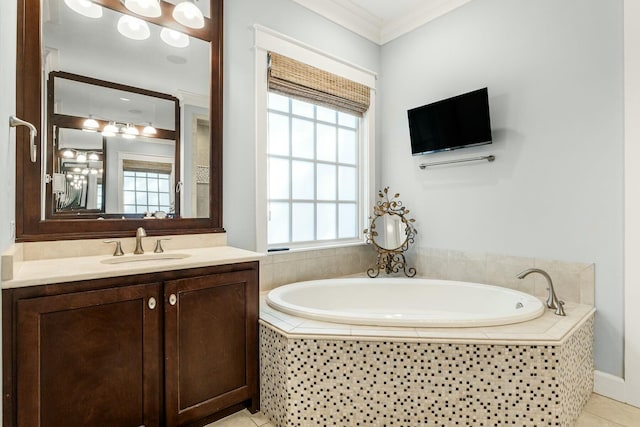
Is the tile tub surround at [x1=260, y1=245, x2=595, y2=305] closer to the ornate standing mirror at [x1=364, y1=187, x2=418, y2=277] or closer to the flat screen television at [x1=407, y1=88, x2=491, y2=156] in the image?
the ornate standing mirror at [x1=364, y1=187, x2=418, y2=277]

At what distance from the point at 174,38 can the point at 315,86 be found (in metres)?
1.12

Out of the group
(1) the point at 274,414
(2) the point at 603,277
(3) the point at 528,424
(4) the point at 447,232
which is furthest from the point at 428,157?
(1) the point at 274,414

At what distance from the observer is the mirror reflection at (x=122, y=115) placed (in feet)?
5.83

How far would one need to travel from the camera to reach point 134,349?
1.48 meters

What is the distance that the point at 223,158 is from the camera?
7.64ft

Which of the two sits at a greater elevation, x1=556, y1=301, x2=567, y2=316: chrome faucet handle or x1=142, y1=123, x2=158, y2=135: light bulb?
x1=142, y1=123, x2=158, y2=135: light bulb

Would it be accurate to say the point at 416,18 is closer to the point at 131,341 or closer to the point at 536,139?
the point at 536,139

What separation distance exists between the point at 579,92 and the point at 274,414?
2.68 meters

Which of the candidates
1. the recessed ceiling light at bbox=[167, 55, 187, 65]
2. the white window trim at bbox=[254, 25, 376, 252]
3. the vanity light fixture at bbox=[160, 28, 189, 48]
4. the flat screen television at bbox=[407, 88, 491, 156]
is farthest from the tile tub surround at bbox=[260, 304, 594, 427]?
the vanity light fixture at bbox=[160, 28, 189, 48]

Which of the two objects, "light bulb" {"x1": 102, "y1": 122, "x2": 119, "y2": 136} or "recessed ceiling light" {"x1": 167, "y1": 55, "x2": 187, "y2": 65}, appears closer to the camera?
"light bulb" {"x1": 102, "y1": 122, "x2": 119, "y2": 136}

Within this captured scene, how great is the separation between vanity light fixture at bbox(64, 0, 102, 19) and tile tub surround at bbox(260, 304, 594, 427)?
207 cm

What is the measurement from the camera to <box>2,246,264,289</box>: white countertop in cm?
126

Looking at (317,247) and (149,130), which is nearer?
(149,130)

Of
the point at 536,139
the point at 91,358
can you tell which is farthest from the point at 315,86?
the point at 91,358
